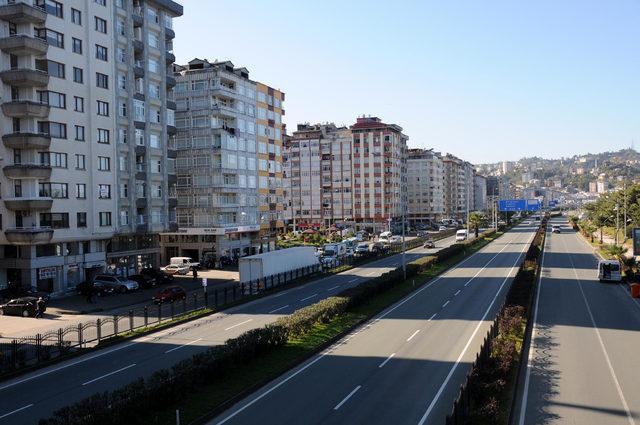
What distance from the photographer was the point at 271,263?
2119 inches

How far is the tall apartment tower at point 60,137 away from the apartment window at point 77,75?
0.09 m

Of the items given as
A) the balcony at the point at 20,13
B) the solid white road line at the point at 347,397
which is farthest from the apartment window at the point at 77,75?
the solid white road line at the point at 347,397

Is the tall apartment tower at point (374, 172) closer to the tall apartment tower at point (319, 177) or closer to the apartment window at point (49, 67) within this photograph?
the tall apartment tower at point (319, 177)

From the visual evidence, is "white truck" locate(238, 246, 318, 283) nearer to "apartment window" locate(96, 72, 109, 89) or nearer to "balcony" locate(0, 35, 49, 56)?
"apartment window" locate(96, 72, 109, 89)

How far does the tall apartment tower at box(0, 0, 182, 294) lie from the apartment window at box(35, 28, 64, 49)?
9 centimetres

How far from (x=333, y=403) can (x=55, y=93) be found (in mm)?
41867

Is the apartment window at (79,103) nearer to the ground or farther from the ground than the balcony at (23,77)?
nearer to the ground

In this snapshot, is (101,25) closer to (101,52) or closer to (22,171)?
(101,52)

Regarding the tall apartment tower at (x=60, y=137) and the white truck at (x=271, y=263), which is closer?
the tall apartment tower at (x=60, y=137)

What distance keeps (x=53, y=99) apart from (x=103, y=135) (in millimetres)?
6428

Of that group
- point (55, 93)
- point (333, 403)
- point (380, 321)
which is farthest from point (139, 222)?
point (333, 403)

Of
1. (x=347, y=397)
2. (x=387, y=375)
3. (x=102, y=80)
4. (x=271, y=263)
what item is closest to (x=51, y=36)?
(x=102, y=80)

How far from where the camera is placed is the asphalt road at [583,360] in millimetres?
19172

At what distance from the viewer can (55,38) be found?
50.5m
